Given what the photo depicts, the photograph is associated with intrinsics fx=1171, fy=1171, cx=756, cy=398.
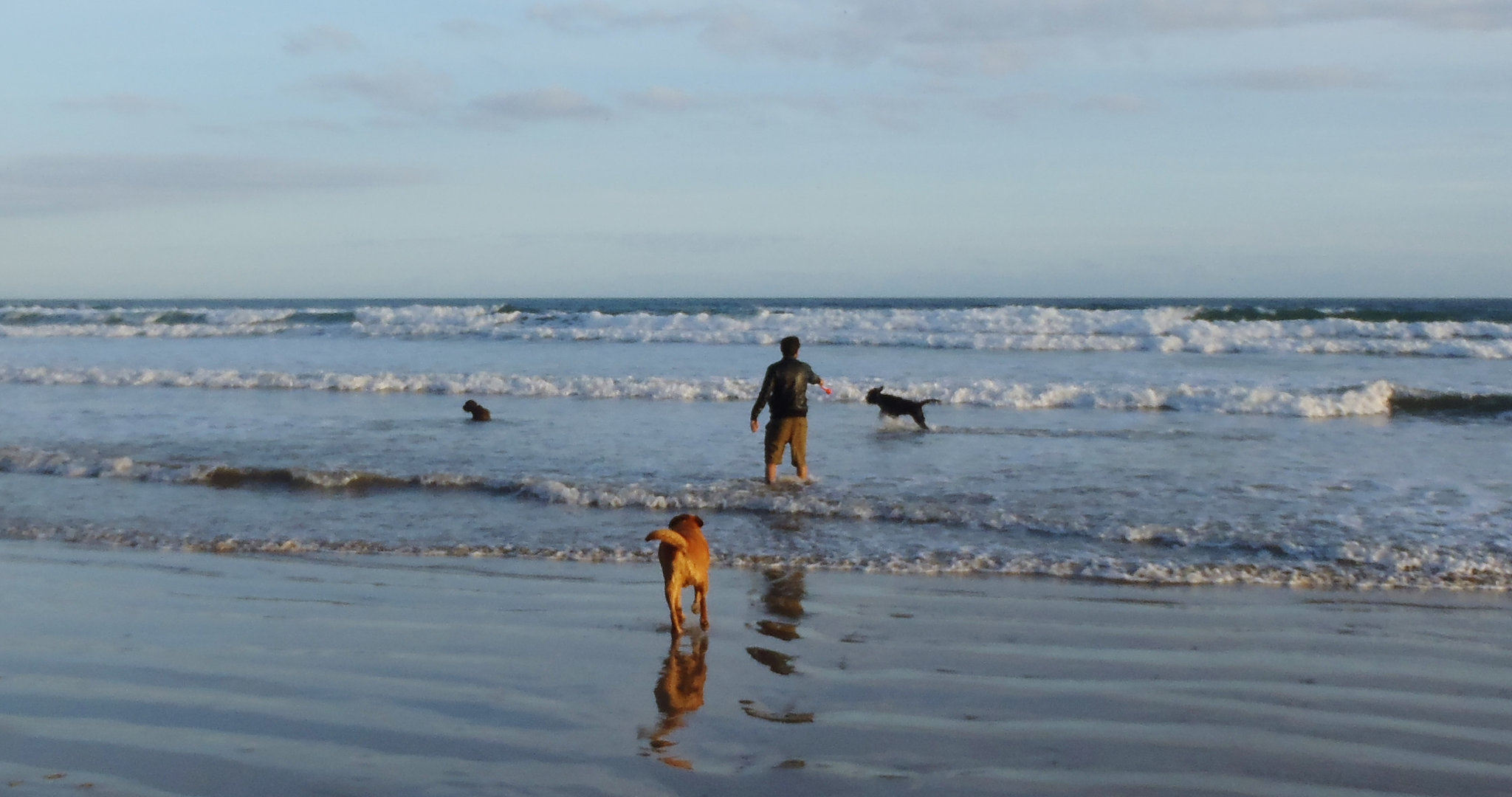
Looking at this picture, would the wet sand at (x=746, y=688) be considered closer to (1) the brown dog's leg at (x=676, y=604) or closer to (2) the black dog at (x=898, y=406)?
(1) the brown dog's leg at (x=676, y=604)

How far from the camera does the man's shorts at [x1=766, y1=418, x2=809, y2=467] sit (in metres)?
10.7

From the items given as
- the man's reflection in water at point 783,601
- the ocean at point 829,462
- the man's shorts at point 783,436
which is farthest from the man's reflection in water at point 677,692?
the man's shorts at point 783,436

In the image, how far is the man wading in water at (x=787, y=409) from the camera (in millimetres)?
10680

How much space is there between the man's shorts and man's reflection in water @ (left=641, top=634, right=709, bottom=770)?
4.95 meters

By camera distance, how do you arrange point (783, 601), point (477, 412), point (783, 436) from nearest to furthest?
1. point (783, 601)
2. point (783, 436)
3. point (477, 412)

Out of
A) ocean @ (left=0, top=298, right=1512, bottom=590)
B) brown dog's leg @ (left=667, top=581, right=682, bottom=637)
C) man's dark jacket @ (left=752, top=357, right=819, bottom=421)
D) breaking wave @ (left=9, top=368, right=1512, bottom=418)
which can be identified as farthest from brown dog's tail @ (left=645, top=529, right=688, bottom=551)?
breaking wave @ (left=9, top=368, right=1512, bottom=418)

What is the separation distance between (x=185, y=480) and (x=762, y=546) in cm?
597

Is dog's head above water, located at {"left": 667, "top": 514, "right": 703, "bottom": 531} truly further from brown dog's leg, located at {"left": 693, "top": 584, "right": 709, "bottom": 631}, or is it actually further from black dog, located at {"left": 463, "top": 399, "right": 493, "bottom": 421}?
black dog, located at {"left": 463, "top": 399, "right": 493, "bottom": 421}

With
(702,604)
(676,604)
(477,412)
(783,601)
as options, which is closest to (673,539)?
(676,604)

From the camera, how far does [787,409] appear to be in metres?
10.7

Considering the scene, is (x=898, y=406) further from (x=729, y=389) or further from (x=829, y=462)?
(x=729, y=389)

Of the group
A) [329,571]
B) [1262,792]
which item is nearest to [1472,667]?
[1262,792]

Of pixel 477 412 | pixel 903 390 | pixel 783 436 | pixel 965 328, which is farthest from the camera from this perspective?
pixel 965 328

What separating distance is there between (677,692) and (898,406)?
1003 centimetres
